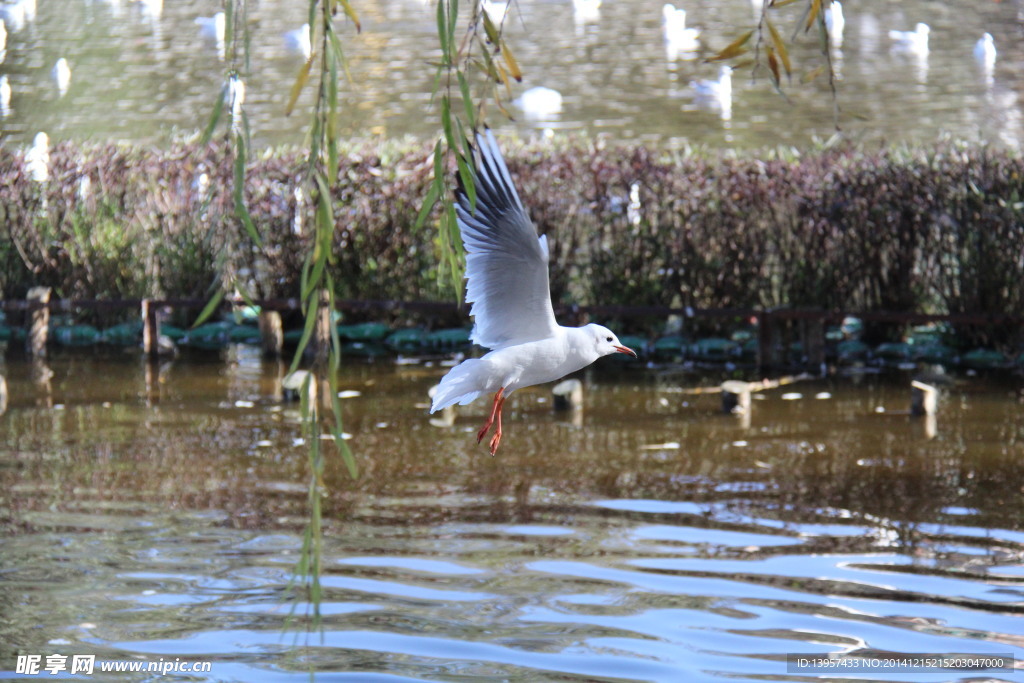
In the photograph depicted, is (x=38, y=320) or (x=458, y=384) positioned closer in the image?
(x=458, y=384)

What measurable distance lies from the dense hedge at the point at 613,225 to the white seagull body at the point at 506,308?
18.9ft

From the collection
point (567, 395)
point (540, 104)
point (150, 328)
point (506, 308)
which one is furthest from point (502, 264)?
point (540, 104)

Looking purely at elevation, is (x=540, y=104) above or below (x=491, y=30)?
above

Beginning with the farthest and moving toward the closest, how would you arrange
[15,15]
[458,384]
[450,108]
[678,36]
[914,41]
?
1. [15,15]
2. [678,36]
3. [914,41]
4. [458,384]
5. [450,108]

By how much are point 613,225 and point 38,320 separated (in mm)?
4557

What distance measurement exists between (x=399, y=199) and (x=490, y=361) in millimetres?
7067

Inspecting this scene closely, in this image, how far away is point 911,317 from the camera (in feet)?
31.1

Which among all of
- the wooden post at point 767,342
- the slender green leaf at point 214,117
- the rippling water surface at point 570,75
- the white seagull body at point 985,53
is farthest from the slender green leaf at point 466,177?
the white seagull body at point 985,53

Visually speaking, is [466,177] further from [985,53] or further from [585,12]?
[585,12]

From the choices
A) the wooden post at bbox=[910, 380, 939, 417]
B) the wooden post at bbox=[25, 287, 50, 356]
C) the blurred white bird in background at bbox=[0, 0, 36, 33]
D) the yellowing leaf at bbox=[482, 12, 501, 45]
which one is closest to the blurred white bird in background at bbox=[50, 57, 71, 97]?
the blurred white bird in background at bbox=[0, 0, 36, 33]

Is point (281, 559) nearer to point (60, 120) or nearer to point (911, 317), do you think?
point (911, 317)

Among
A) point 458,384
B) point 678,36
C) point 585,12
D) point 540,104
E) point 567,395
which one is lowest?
point 567,395

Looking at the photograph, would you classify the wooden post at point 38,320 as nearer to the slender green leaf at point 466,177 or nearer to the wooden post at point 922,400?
the wooden post at point 922,400

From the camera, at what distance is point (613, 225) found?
1025 cm
